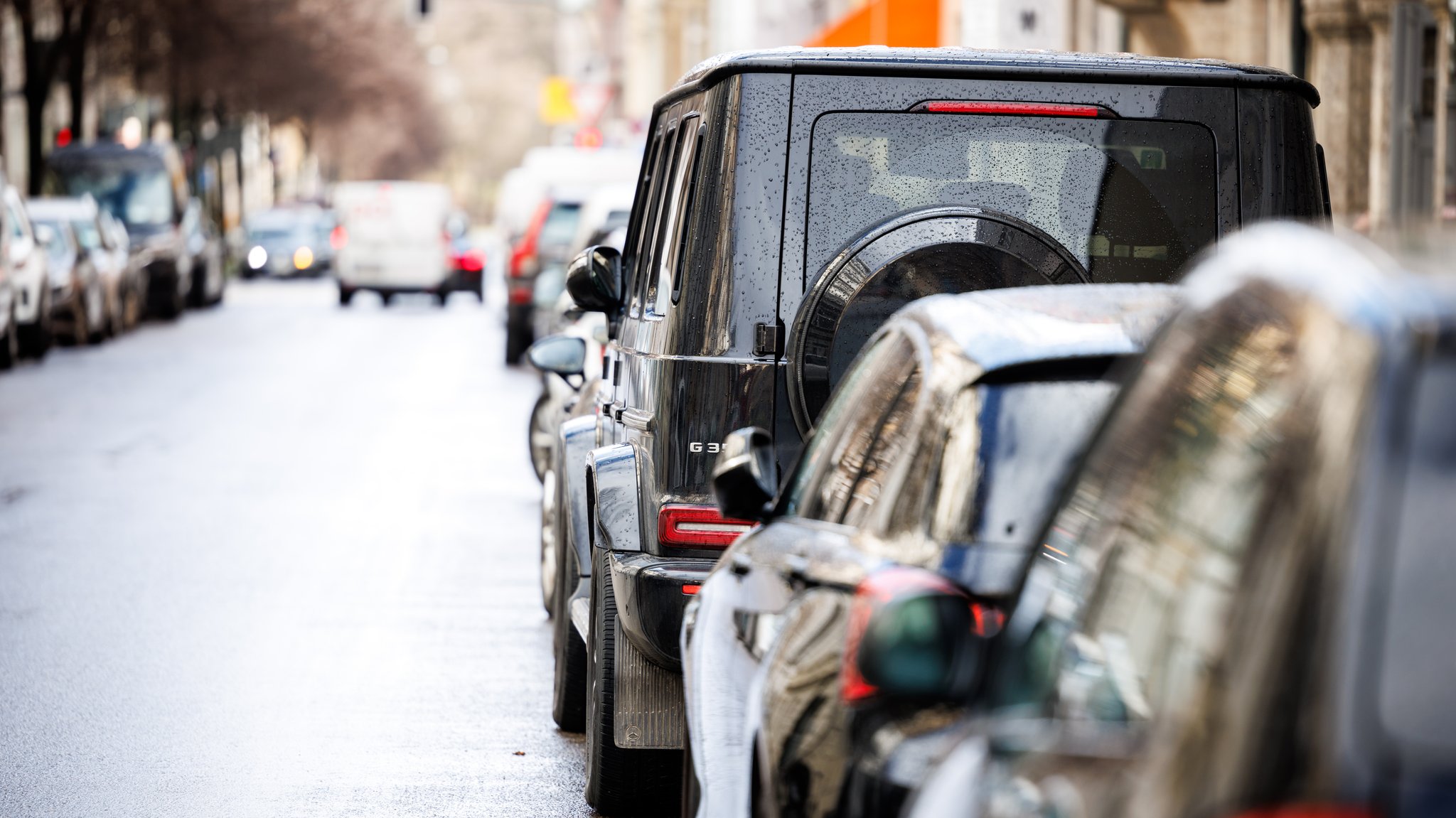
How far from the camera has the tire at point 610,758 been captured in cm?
595

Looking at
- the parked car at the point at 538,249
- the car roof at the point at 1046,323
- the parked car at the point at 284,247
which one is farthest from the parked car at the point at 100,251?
the car roof at the point at 1046,323

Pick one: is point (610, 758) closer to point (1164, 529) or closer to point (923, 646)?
point (923, 646)

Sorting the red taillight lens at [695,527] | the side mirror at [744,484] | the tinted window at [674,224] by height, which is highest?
the tinted window at [674,224]

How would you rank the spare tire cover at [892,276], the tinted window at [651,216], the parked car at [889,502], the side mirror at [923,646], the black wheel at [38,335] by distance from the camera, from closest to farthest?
the side mirror at [923,646] < the parked car at [889,502] < the spare tire cover at [892,276] < the tinted window at [651,216] < the black wheel at [38,335]

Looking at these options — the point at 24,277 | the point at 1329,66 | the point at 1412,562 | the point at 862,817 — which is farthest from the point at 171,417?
the point at 1412,562

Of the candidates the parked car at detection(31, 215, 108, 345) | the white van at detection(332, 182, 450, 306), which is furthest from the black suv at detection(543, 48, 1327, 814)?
the white van at detection(332, 182, 450, 306)

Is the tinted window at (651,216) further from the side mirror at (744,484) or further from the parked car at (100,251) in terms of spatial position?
the parked car at (100,251)

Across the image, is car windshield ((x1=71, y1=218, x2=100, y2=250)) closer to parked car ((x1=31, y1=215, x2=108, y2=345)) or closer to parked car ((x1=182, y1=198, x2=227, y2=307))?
parked car ((x1=31, y1=215, x2=108, y2=345))

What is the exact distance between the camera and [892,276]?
561cm

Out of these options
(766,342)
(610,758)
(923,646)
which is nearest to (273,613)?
(610,758)

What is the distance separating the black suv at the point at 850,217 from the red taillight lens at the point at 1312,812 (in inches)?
143

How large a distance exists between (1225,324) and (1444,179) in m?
16.0

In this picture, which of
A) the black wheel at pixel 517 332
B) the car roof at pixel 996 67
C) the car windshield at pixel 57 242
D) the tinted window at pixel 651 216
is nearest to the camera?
the car roof at pixel 996 67

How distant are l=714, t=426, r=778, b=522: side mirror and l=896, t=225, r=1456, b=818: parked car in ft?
5.00
